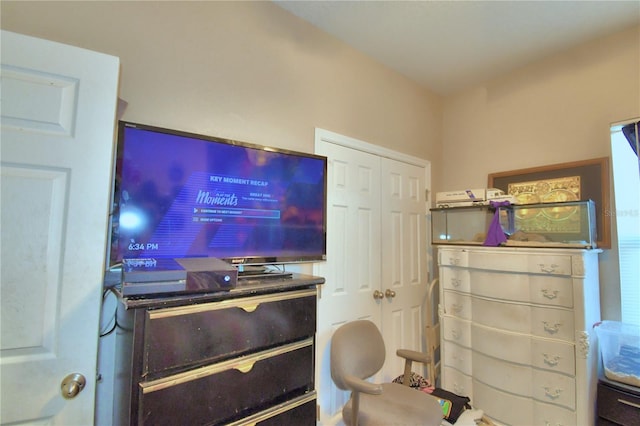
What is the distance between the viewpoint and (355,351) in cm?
183

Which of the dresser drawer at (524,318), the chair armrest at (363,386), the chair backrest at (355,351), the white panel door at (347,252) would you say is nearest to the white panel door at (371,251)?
the white panel door at (347,252)

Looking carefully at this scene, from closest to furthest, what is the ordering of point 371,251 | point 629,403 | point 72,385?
point 72,385
point 629,403
point 371,251

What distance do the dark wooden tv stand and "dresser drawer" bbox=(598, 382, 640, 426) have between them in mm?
1801

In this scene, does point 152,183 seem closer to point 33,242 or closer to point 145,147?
point 145,147

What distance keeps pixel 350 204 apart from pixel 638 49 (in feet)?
7.25

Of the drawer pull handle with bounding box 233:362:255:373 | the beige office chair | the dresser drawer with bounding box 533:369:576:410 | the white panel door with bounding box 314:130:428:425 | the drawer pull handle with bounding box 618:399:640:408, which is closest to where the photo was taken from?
the drawer pull handle with bounding box 233:362:255:373

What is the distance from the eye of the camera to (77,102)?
1.04 metres

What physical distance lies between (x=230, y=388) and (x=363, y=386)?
0.68m

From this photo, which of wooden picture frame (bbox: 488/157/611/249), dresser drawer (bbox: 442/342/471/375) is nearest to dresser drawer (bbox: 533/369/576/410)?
dresser drawer (bbox: 442/342/471/375)

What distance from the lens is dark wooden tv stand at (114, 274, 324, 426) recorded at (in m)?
0.92

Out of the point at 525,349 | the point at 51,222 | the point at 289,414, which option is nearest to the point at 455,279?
the point at 525,349

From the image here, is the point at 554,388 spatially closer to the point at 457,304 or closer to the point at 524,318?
the point at 524,318

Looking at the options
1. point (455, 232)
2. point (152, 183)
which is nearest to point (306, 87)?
point (152, 183)

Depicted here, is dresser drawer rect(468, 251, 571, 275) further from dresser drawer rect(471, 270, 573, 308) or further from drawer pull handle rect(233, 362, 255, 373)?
drawer pull handle rect(233, 362, 255, 373)
